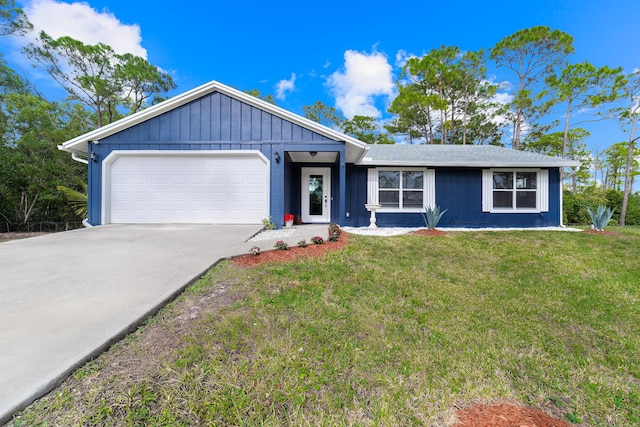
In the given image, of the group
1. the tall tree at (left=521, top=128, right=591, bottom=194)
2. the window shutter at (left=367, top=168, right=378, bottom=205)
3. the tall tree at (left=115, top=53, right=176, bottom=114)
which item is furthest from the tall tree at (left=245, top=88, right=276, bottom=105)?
the tall tree at (left=521, top=128, right=591, bottom=194)

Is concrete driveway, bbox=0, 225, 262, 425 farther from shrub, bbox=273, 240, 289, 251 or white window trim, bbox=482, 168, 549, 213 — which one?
white window trim, bbox=482, 168, 549, 213

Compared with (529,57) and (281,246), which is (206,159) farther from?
(529,57)

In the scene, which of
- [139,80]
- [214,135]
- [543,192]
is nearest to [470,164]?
[543,192]

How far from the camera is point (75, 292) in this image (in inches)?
106

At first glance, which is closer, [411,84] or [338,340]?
[338,340]

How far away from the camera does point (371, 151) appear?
10430mm

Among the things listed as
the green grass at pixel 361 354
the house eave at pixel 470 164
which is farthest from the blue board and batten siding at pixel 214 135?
the green grass at pixel 361 354

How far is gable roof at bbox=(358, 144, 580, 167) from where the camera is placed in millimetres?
8492

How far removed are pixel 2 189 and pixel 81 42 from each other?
7952mm

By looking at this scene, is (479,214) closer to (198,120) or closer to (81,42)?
(198,120)

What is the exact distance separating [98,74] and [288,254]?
16.7 m

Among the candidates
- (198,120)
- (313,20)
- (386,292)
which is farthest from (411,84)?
(386,292)

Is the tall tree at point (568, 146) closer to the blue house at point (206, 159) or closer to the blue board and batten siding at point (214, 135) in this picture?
the blue house at point (206, 159)

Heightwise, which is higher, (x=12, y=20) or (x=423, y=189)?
(x=12, y=20)
